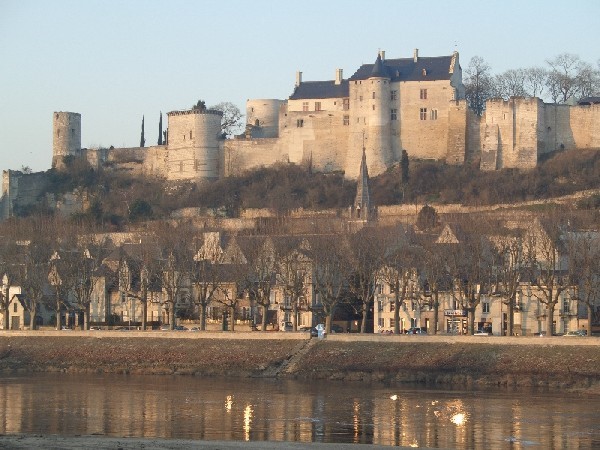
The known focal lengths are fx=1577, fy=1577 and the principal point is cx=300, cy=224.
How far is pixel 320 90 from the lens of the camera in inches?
4373

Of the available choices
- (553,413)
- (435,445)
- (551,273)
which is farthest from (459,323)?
(435,445)

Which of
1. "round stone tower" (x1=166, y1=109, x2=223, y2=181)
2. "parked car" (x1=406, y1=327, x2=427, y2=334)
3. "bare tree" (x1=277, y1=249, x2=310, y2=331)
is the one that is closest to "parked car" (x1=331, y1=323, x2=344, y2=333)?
"bare tree" (x1=277, y1=249, x2=310, y2=331)

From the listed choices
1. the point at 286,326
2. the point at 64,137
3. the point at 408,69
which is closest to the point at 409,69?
the point at 408,69

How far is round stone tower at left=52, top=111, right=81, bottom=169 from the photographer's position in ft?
394

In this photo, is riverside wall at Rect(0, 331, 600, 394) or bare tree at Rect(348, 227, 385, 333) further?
bare tree at Rect(348, 227, 385, 333)

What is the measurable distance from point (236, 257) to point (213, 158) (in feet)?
133

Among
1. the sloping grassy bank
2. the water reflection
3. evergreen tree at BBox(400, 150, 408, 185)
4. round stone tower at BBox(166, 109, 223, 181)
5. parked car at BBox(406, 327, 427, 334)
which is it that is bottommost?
the water reflection

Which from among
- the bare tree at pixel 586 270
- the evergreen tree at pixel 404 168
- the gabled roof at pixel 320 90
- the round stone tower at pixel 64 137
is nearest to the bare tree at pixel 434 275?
the bare tree at pixel 586 270

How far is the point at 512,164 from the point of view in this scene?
100 metres

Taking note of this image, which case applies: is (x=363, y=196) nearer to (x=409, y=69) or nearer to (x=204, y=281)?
(x=409, y=69)

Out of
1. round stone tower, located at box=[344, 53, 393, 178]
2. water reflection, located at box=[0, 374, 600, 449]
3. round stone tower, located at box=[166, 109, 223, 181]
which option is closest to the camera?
water reflection, located at box=[0, 374, 600, 449]

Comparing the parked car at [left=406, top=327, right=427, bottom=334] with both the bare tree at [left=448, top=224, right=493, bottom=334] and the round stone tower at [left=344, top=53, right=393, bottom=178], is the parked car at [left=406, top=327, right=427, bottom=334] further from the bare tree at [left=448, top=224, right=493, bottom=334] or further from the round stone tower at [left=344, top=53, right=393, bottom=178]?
the round stone tower at [left=344, top=53, right=393, bottom=178]

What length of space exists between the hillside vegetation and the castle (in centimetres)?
125

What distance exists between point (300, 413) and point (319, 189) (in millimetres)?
55815
